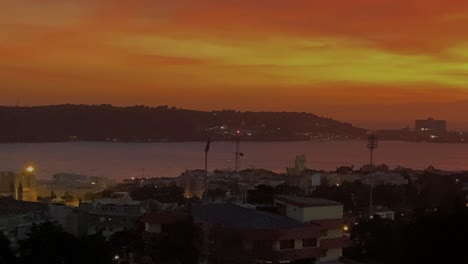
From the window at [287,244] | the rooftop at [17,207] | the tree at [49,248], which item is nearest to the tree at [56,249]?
the tree at [49,248]

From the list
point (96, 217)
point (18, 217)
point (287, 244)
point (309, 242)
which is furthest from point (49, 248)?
point (96, 217)

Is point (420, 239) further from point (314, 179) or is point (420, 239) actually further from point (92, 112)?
point (92, 112)

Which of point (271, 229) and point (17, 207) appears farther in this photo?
point (17, 207)

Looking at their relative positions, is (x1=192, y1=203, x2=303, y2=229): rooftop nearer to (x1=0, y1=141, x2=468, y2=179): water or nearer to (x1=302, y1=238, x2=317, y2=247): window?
(x1=302, y1=238, x2=317, y2=247): window

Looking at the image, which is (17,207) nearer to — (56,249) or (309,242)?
(309,242)

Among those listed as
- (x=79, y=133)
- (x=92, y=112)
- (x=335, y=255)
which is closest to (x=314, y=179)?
(x=335, y=255)

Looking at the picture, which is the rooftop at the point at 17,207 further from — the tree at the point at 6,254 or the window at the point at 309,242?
the tree at the point at 6,254
